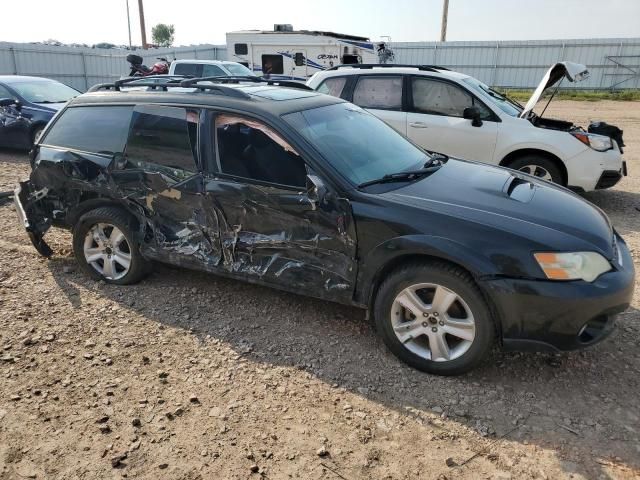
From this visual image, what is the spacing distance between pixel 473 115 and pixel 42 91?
8.16m

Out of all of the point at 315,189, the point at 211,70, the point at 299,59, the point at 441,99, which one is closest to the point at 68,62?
the point at 299,59

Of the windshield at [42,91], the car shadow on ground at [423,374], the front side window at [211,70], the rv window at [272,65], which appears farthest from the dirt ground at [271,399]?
the rv window at [272,65]

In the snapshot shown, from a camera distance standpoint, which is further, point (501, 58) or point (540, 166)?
point (501, 58)

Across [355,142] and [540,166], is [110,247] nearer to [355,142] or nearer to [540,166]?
[355,142]

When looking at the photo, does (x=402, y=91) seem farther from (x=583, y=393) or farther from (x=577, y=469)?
(x=577, y=469)

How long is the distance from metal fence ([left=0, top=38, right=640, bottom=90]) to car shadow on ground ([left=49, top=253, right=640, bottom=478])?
841 inches

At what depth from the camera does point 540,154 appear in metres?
6.63

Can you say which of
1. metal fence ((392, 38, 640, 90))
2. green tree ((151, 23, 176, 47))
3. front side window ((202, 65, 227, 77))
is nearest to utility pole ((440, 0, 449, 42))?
metal fence ((392, 38, 640, 90))

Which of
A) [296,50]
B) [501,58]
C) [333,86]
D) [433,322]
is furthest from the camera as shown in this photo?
[501,58]

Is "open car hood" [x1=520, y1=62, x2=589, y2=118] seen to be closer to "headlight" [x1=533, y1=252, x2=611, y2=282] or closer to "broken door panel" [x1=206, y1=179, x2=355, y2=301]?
"headlight" [x1=533, y1=252, x2=611, y2=282]

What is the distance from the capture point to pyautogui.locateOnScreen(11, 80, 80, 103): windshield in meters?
9.54

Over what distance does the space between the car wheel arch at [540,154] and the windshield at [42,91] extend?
313 inches

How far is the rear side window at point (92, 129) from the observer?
13.3 feet

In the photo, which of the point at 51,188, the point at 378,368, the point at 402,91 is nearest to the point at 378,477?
the point at 378,368
